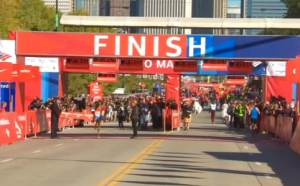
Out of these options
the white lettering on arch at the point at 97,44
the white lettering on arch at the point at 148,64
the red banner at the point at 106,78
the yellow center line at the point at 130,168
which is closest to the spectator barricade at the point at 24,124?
the white lettering on arch at the point at 97,44

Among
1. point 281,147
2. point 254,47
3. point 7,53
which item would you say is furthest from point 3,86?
point 281,147

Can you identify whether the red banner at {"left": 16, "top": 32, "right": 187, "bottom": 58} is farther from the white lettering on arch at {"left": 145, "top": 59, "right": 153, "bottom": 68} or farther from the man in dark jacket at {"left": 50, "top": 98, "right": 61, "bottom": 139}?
the white lettering on arch at {"left": 145, "top": 59, "right": 153, "bottom": 68}

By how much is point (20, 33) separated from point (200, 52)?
835cm

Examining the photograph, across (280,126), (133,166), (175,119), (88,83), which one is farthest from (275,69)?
(88,83)

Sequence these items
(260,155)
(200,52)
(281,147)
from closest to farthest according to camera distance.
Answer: (260,155) → (281,147) → (200,52)

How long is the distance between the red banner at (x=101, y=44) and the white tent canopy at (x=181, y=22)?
353 inches

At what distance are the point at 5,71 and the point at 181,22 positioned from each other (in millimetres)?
16461

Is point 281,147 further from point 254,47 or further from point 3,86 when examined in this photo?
point 3,86

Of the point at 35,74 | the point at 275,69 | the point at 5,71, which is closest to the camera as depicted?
the point at 5,71

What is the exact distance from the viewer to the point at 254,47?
31.1 metres

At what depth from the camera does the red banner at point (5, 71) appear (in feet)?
87.6

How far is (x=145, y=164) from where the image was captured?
1828cm

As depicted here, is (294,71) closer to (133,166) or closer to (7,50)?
(133,166)

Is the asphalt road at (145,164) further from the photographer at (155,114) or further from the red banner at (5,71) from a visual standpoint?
the photographer at (155,114)
